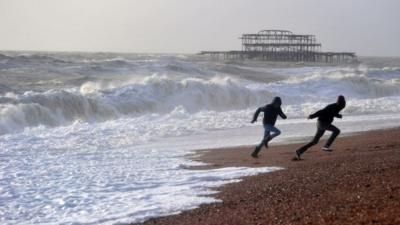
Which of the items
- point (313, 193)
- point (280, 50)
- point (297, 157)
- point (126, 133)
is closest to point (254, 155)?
point (297, 157)

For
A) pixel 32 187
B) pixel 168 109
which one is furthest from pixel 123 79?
pixel 32 187

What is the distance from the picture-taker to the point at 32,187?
966 centimetres

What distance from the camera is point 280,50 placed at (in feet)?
300

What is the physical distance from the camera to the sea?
28.3 feet

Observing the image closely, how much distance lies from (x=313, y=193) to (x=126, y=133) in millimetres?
10434

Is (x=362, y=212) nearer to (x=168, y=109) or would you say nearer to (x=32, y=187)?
(x=32, y=187)

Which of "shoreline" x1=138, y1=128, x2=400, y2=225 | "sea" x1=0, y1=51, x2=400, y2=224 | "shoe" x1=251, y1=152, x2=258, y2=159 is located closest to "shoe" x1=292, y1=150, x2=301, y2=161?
"shoreline" x1=138, y1=128, x2=400, y2=225

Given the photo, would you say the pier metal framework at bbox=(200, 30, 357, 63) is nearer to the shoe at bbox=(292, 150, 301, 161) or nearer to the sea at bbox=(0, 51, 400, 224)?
the sea at bbox=(0, 51, 400, 224)

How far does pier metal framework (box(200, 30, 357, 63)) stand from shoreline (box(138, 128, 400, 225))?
75.7 metres

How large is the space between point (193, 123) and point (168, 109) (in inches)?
272

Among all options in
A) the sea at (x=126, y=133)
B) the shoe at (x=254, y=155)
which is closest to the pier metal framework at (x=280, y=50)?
the sea at (x=126, y=133)

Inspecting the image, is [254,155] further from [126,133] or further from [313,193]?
[126,133]

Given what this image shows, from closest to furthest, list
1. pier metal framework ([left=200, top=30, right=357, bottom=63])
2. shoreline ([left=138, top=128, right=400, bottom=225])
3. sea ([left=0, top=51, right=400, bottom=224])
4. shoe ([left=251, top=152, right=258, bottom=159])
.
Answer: shoreline ([left=138, top=128, right=400, bottom=225]) < sea ([left=0, top=51, right=400, bottom=224]) < shoe ([left=251, top=152, right=258, bottom=159]) < pier metal framework ([left=200, top=30, right=357, bottom=63])

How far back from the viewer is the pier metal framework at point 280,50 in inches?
3445
